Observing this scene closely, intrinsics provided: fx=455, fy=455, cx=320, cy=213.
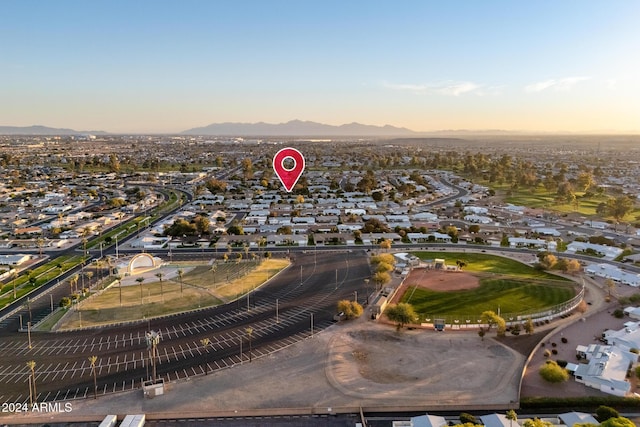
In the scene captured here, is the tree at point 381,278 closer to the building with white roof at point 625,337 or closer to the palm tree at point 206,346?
the palm tree at point 206,346

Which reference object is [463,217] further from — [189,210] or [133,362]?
[133,362]

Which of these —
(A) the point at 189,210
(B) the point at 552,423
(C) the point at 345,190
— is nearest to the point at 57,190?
(A) the point at 189,210

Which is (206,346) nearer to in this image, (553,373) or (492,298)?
(553,373)

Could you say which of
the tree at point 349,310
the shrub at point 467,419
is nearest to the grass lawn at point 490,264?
the tree at point 349,310

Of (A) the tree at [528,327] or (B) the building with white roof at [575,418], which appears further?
(A) the tree at [528,327]

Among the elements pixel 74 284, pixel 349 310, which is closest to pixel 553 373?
pixel 349 310

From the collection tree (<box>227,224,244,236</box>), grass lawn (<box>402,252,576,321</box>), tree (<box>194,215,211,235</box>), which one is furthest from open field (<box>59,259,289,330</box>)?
grass lawn (<box>402,252,576,321</box>)
